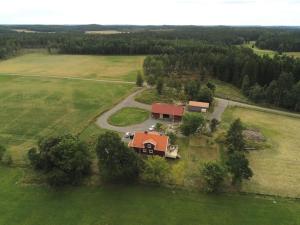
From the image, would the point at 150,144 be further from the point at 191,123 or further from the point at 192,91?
the point at 192,91

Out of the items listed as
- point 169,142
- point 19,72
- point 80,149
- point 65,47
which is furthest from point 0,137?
point 65,47

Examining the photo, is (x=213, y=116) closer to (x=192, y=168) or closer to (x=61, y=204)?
(x=192, y=168)

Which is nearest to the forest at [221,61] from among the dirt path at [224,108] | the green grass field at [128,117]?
the dirt path at [224,108]

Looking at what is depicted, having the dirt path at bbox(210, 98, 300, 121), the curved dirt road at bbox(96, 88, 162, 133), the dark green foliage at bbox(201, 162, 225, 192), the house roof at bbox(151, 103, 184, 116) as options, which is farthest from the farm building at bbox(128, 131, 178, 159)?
the dirt path at bbox(210, 98, 300, 121)

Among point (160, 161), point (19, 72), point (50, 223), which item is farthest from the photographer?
point (19, 72)

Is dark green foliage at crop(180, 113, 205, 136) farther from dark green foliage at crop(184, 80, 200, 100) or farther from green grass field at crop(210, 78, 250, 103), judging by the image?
green grass field at crop(210, 78, 250, 103)

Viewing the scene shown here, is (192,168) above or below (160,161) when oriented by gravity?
below

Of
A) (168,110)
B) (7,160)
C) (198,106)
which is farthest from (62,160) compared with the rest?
(198,106)

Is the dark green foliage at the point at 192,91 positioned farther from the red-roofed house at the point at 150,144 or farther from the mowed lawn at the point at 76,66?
the mowed lawn at the point at 76,66
